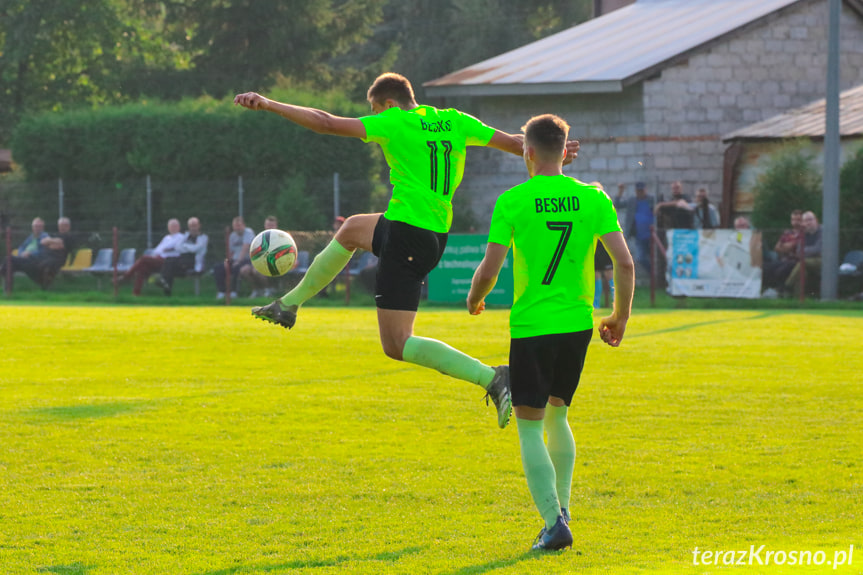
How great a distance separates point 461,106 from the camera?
1432 inches

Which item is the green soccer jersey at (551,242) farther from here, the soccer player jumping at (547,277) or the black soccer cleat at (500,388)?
the black soccer cleat at (500,388)

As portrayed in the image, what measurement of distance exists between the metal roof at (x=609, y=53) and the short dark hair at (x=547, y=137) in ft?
77.1

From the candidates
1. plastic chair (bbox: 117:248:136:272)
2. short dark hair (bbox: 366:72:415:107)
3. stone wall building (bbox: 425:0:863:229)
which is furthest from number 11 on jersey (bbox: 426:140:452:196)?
stone wall building (bbox: 425:0:863:229)

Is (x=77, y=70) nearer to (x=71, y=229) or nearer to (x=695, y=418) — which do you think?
(x=71, y=229)

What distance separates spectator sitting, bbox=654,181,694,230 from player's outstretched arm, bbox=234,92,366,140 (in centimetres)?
1908

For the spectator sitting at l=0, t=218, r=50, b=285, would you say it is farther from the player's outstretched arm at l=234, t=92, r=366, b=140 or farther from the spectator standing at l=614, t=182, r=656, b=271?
the player's outstretched arm at l=234, t=92, r=366, b=140

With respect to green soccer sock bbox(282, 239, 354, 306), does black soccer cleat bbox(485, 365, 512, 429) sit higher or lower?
lower

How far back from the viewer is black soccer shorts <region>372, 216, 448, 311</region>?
716cm

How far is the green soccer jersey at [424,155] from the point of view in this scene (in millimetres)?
6941

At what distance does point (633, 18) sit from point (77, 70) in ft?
62.0

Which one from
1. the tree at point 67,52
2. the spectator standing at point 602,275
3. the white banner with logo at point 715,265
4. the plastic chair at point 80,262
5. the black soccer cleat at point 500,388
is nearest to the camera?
the black soccer cleat at point 500,388

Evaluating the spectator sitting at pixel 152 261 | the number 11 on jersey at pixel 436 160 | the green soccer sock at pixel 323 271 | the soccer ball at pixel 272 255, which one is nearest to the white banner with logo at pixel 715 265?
the spectator sitting at pixel 152 261

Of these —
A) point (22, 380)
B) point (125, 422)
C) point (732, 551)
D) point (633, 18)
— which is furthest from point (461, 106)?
point (732, 551)

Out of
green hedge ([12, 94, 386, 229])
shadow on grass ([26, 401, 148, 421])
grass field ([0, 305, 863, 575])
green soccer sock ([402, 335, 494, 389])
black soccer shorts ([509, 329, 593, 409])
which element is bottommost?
shadow on grass ([26, 401, 148, 421])
